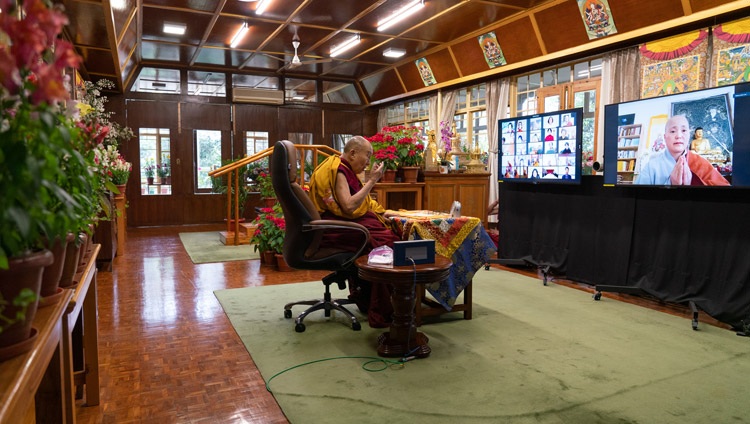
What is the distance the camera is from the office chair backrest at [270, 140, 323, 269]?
2.95 meters

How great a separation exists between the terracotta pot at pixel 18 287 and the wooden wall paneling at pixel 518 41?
6234mm

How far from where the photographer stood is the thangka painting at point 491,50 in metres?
6.91

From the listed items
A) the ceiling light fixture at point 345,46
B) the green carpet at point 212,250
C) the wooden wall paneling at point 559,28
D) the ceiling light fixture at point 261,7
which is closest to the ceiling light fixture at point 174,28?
the ceiling light fixture at point 261,7

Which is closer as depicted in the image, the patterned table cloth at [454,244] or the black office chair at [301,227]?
the black office chair at [301,227]

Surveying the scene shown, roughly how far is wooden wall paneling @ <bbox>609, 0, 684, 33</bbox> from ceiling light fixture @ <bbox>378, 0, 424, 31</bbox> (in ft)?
6.82

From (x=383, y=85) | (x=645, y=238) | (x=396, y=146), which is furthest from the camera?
(x=383, y=85)

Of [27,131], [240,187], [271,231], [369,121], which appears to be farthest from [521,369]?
[369,121]

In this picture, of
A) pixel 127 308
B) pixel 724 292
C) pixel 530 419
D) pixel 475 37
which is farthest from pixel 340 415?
pixel 475 37

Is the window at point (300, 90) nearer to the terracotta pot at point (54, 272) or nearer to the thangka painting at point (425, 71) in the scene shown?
the thangka painting at point (425, 71)

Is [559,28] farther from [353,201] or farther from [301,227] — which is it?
[301,227]

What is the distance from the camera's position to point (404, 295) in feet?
9.02

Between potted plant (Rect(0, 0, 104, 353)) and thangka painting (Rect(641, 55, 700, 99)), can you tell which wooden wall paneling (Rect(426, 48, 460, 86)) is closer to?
thangka painting (Rect(641, 55, 700, 99))

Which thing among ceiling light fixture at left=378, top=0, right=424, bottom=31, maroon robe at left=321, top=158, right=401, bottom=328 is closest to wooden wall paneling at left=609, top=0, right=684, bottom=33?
ceiling light fixture at left=378, top=0, right=424, bottom=31

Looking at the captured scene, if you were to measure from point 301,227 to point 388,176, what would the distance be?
2.17m
